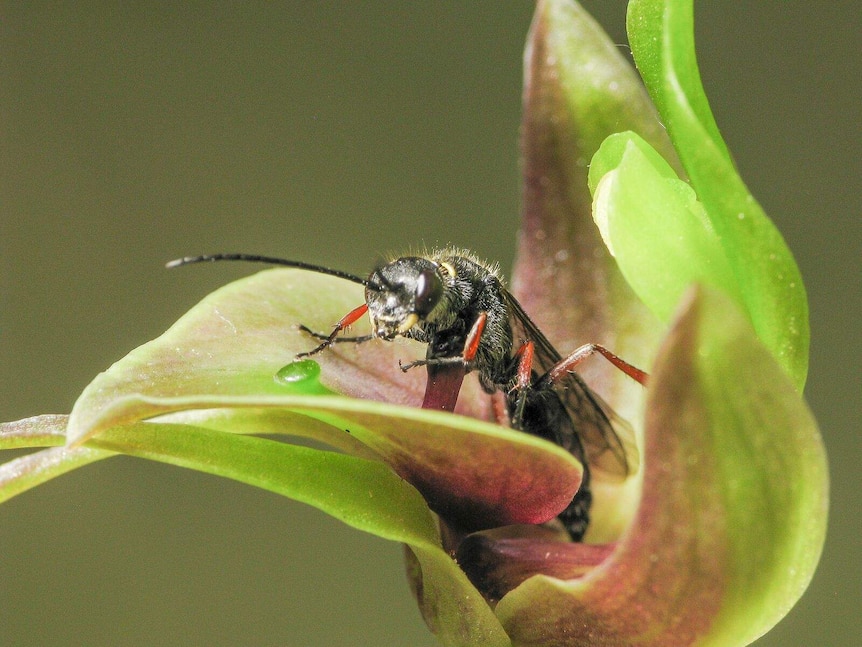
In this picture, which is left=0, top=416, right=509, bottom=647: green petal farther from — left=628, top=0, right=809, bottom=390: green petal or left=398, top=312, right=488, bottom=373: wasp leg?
left=628, top=0, right=809, bottom=390: green petal

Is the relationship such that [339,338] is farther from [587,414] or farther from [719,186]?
[719,186]

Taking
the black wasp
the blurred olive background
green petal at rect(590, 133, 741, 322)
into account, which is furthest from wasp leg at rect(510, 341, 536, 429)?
the blurred olive background

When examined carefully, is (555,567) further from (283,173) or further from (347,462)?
(283,173)

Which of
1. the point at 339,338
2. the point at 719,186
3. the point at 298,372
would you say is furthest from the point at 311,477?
the point at 719,186

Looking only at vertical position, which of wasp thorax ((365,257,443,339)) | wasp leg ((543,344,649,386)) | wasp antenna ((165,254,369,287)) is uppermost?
wasp antenna ((165,254,369,287))

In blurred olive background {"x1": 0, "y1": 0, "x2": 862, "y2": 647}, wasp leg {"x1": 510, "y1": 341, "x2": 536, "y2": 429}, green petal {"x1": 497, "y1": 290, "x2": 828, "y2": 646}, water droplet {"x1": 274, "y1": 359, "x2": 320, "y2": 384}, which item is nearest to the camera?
green petal {"x1": 497, "y1": 290, "x2": 828, "y2": 646}

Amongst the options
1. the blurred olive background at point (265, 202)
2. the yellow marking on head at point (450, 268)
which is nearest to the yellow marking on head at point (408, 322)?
the yellow marking on head at point (450, 268)

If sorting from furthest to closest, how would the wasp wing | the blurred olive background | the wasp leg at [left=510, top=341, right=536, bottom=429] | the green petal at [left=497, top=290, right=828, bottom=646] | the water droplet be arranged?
the blurred olive background, the wasp wing, the wasp leg at [left=510, top=341, right=536, bottom=429], the water droplet, the green petal at [left=497, top=290, right=828, bottom=646]
